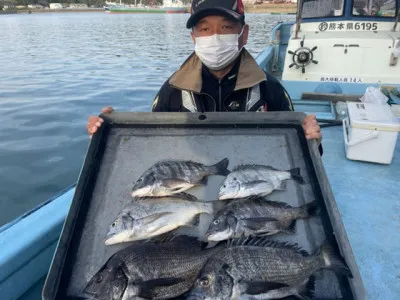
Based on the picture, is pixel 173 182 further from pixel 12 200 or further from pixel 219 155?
pixel 12 200

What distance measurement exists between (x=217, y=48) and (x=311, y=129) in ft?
3.90

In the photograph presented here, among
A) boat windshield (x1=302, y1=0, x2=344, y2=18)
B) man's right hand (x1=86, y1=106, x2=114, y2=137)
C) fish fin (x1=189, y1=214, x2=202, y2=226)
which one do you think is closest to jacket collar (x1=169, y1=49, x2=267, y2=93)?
man's right hand (x1=86, y1=106, x2=114, y2=137)

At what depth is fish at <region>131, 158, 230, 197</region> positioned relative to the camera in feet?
6.51

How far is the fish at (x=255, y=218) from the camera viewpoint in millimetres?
1763

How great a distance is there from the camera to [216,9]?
2.61 metres

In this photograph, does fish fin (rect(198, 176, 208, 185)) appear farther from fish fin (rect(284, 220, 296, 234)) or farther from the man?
the man

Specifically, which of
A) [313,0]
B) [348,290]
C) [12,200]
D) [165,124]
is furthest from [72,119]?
[348,290]

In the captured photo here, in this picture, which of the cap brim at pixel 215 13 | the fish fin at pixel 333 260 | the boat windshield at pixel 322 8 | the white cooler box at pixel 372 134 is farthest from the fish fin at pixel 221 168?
the boat windshield at pixel 322 8

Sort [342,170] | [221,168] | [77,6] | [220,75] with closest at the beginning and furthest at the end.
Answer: [221,168], [220,75], [342,170], [77,6]

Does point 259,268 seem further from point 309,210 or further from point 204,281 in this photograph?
point 309,210

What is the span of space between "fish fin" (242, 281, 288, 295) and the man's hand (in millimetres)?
1086

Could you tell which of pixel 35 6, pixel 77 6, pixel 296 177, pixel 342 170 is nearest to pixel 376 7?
pixel 342 170

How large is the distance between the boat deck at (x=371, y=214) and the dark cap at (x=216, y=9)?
2.16m

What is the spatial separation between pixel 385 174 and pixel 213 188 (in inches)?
108
